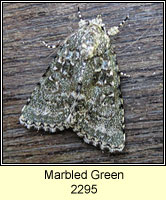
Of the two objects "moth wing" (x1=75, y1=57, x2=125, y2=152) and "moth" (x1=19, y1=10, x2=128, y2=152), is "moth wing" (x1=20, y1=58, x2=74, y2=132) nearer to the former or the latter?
"moth" (x1=19, y1=10, x2=128, y2=152)

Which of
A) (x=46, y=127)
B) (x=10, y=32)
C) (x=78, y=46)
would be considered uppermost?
(x=10, y=32)

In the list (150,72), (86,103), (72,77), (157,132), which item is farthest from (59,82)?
(157,132)

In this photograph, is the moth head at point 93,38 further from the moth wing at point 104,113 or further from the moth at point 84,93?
the moth wing at point 104,113

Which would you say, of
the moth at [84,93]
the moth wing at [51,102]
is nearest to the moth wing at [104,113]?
the moth at [84,93]

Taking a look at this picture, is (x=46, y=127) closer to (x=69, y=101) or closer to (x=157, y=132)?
(x=69, y=101)

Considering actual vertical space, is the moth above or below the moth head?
below

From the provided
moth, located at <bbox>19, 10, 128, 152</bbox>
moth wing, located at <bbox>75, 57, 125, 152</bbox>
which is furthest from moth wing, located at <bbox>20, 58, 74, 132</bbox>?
moth wing, located at <bbox>75, 57, 125, 152</bbox>

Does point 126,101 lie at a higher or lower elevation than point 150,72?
lower
